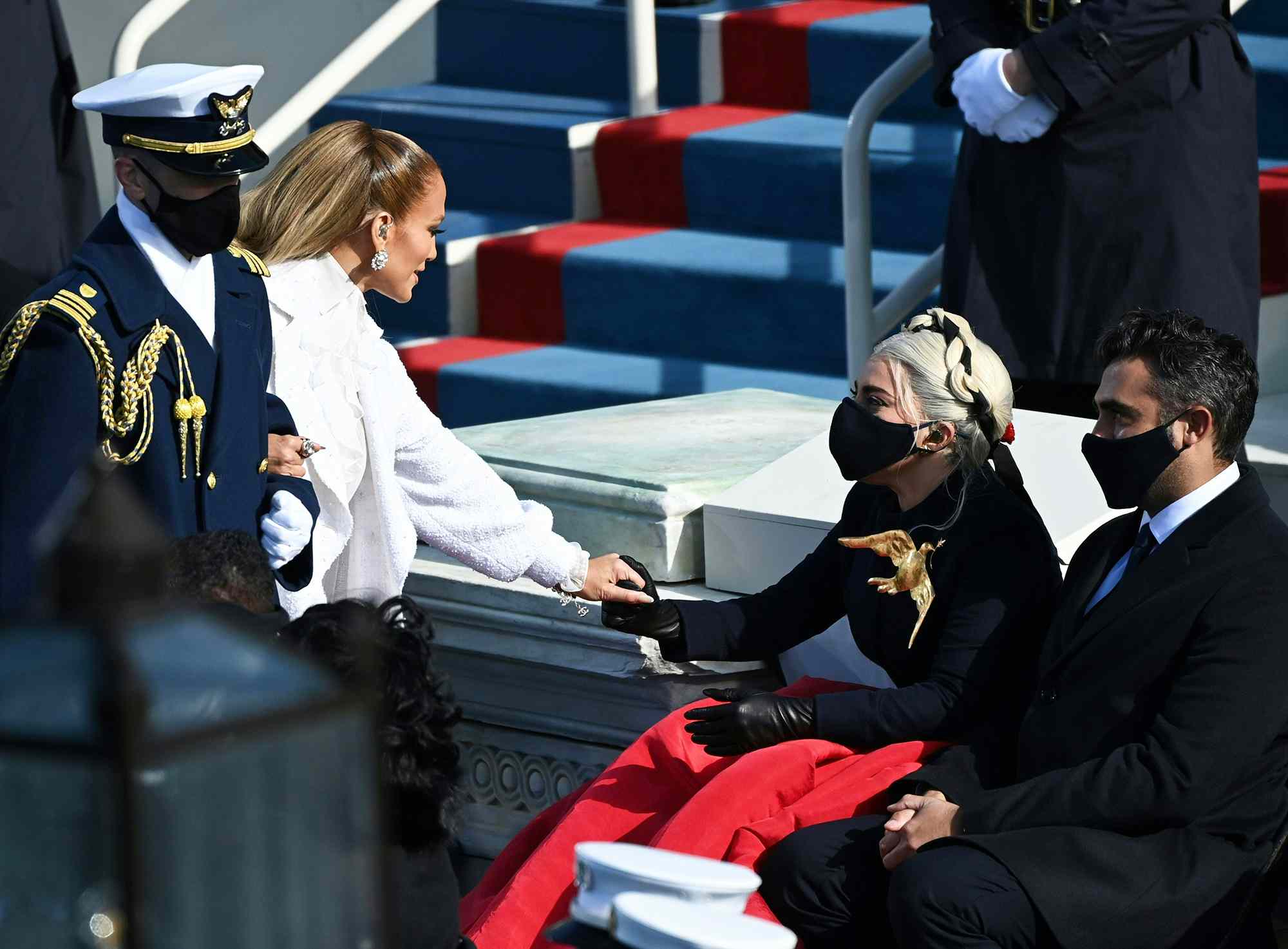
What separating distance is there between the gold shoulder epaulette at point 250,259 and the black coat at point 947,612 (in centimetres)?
95

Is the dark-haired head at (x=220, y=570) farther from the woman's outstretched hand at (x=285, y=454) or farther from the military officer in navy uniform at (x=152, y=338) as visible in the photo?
the woman's outstretched hand at (x=285, y=454)

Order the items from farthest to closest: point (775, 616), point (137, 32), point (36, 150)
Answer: point (137, 32), point (36, 150), point (775, 616)

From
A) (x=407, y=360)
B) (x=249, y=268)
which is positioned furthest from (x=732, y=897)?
(x=407, y=360)

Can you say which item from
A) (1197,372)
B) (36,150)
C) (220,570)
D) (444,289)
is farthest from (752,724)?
(444,289)

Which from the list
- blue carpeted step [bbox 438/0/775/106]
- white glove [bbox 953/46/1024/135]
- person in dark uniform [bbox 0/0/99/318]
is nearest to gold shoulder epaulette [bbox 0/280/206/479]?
person in dark uniform [bbox 0/0/99/318]

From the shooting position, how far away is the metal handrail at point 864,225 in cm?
418

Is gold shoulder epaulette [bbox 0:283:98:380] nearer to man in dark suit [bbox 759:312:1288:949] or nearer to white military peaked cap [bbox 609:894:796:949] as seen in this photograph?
man in dark suit [bbox 759:312:1288:949]

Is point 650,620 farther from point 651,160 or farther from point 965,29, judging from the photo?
point 651,160

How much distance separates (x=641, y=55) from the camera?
5.23 metres

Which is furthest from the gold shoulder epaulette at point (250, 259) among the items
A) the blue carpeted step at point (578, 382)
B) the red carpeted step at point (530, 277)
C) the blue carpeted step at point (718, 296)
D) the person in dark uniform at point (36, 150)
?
the red carpeted step at point (530, 277)

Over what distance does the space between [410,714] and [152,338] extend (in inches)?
39.4

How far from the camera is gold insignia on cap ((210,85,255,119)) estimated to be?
7.91 ft

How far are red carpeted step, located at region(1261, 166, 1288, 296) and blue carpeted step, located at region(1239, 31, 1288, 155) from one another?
14.2 inches

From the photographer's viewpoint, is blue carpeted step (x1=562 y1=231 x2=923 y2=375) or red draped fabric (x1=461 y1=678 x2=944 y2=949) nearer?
red draped fabric (x1=461 y1=678 x2=944 y2=949)
